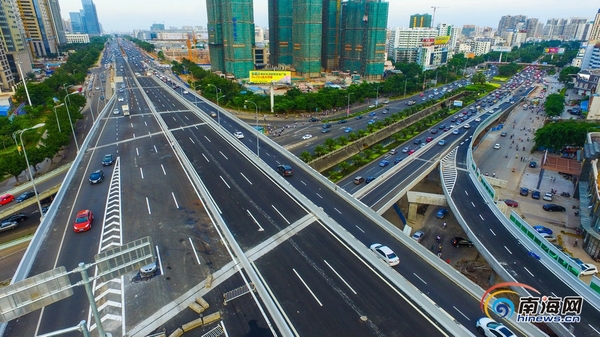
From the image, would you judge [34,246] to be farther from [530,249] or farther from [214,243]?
[530,249]

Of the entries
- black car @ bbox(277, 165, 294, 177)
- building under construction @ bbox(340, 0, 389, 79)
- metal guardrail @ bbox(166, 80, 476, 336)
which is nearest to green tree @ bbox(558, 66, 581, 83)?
building under construction @ bbox(340, 0, 389, 79)

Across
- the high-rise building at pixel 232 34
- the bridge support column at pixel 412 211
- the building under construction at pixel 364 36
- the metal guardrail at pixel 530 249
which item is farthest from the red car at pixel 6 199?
the building under construction at pixel 364 36

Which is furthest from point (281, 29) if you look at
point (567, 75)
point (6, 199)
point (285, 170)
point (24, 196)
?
point (6, 199)

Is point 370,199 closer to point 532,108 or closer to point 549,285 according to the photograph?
point 549,285

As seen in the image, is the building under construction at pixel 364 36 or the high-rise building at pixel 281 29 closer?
the building under construction at pixel 364 36

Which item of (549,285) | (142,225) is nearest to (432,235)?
(549,285)

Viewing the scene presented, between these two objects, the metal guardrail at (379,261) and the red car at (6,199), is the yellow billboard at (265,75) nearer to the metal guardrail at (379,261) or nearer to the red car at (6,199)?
the metal guardrail at (379,261)
